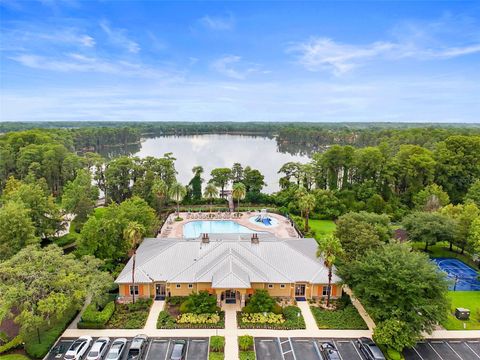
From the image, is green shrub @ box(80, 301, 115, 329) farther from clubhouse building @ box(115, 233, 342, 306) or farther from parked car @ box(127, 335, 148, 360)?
parked car @ box(127, 335, 148, 360)

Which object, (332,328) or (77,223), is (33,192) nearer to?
(77,223)

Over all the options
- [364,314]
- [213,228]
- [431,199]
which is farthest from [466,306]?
[213,228]

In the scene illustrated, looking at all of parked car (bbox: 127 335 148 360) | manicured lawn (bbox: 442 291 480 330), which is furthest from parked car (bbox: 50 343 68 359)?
manicured lawn (bbox: 442 291 480 330)

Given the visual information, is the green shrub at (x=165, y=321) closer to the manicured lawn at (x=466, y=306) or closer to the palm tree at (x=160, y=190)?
the manicured lawn at (x=466, y=306)

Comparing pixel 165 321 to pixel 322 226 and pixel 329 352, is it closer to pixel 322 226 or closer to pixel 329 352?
→ pixel 329 352

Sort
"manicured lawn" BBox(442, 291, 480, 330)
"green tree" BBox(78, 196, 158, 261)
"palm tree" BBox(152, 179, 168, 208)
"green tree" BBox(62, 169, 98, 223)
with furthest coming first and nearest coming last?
1. "palm tree" BBox(152, 179, 168, 208)
2. "green tree" BBox(62, 169, 98, 223)
3. "green tree" BBox(78, 196, 158, 261)
4. "manicured lawn" BBox(442, 291, 480, 330)

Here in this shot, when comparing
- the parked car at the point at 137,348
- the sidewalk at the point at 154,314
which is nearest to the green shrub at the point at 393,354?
the parked car at the point at 137,348
